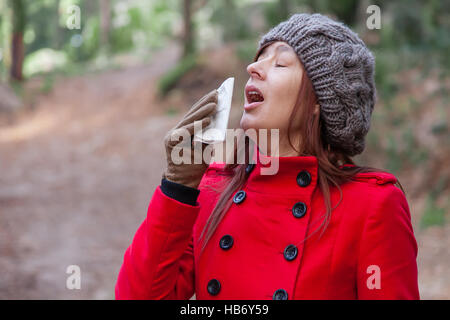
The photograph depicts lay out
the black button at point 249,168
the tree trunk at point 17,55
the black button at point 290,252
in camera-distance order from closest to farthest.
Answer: the black button at point 290,252 → the black button at point 249,168 → the tree trunk at point 17,55

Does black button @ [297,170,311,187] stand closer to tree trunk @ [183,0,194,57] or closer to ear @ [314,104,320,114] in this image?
ear @ [314,104,320,114]

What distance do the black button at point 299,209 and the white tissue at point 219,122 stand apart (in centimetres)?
42

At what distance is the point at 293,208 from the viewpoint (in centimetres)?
189

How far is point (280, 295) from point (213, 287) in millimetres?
273

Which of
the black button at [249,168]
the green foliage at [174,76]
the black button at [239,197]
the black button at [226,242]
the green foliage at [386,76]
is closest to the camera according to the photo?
the black button at [226,242]

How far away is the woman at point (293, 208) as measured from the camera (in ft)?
5.71

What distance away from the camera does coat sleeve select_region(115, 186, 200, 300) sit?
1.76 metres

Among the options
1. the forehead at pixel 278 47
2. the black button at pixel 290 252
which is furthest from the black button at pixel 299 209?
the forehead at pixel 278 47

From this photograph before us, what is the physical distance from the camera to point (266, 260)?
183 cm

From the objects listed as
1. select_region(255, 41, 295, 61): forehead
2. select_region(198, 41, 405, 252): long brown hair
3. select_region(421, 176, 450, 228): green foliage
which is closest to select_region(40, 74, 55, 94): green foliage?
select_region(421, 176, 450, 228): green foliage

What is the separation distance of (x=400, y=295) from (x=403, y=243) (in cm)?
18

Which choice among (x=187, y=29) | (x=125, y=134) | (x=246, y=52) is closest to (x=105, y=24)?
(x=187, y=29)

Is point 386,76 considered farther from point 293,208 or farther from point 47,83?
point 47,83

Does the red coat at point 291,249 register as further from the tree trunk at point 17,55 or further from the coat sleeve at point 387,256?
the tree trunk at point 17,55
